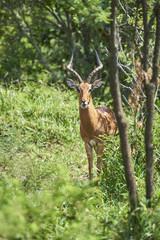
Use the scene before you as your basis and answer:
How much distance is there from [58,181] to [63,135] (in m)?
3.36

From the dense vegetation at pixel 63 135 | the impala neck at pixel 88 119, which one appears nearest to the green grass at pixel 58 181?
the dense vegetation at pixel 63 135

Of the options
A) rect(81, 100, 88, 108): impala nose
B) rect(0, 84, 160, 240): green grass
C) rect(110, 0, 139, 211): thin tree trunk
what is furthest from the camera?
rect(81, 100, 88, 108): impala nose

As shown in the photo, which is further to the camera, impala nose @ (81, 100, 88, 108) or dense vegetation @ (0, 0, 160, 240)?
impala nose @ (81, 100, 88, 108)

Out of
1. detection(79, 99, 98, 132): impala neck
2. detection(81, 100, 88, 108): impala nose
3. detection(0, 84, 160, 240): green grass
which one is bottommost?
detection(0, 84, 160, 240): green grass

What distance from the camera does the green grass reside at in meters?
2.72

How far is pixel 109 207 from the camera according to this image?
3.54 metres

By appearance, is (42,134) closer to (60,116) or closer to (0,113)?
(60,116)

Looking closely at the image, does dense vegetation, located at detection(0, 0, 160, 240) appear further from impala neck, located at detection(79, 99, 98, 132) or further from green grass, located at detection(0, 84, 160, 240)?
impala neck, located at detection(79, 99, 98, 132)

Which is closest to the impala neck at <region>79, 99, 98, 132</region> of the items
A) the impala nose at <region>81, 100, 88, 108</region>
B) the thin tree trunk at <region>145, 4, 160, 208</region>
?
the impala nose at <region>81, 100, 88, 108</region>

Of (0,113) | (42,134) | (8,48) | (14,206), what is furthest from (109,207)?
(8,48)

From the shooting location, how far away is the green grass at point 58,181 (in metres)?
2.72

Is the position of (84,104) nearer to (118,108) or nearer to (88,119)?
(88,119)

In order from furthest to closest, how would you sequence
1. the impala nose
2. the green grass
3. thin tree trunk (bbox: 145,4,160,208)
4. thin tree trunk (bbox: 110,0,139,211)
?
the impala nose, thin tree trunk (bbox: 145,4,160,208), thin tree trunk (bbox: 110,0,139,211), the green grass

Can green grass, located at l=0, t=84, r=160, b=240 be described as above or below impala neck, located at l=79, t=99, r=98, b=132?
below
